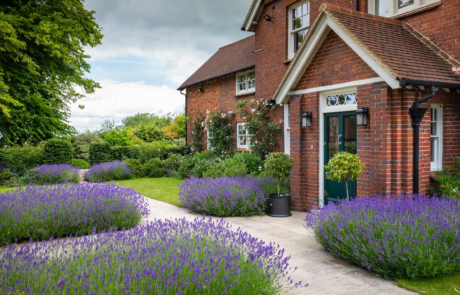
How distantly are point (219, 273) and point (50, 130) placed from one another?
21063 mm

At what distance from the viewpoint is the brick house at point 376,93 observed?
6910mm

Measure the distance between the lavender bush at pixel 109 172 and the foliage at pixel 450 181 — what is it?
13.6 m

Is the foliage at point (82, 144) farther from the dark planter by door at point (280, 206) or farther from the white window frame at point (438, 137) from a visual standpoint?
the white window frame at point (438, 137)

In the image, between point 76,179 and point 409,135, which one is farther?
point 76,179

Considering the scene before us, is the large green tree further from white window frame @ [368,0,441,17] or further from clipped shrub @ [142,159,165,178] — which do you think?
white window frame @ [368,0,441,17]

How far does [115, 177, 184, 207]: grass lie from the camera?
11205mm

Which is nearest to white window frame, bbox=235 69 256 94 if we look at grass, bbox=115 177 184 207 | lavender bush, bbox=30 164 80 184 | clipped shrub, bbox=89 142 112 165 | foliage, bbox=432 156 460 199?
grass, bbox=115 177 184 207

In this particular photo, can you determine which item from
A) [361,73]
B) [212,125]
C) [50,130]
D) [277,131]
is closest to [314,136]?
[361,73]

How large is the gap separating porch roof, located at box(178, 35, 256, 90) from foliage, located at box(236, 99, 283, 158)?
6.93ft

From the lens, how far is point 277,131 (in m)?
13.9

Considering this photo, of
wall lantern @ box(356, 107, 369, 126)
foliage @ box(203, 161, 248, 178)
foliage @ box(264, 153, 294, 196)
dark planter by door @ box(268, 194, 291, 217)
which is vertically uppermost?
wall lantern @ box(356, 107, 369, 126)

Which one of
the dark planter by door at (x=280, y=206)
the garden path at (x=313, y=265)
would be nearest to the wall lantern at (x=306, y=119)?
the dark planter by door at (x=280, y=206)

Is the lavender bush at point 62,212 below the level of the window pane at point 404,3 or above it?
below

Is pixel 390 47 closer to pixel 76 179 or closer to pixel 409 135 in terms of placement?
pixel 409 135
